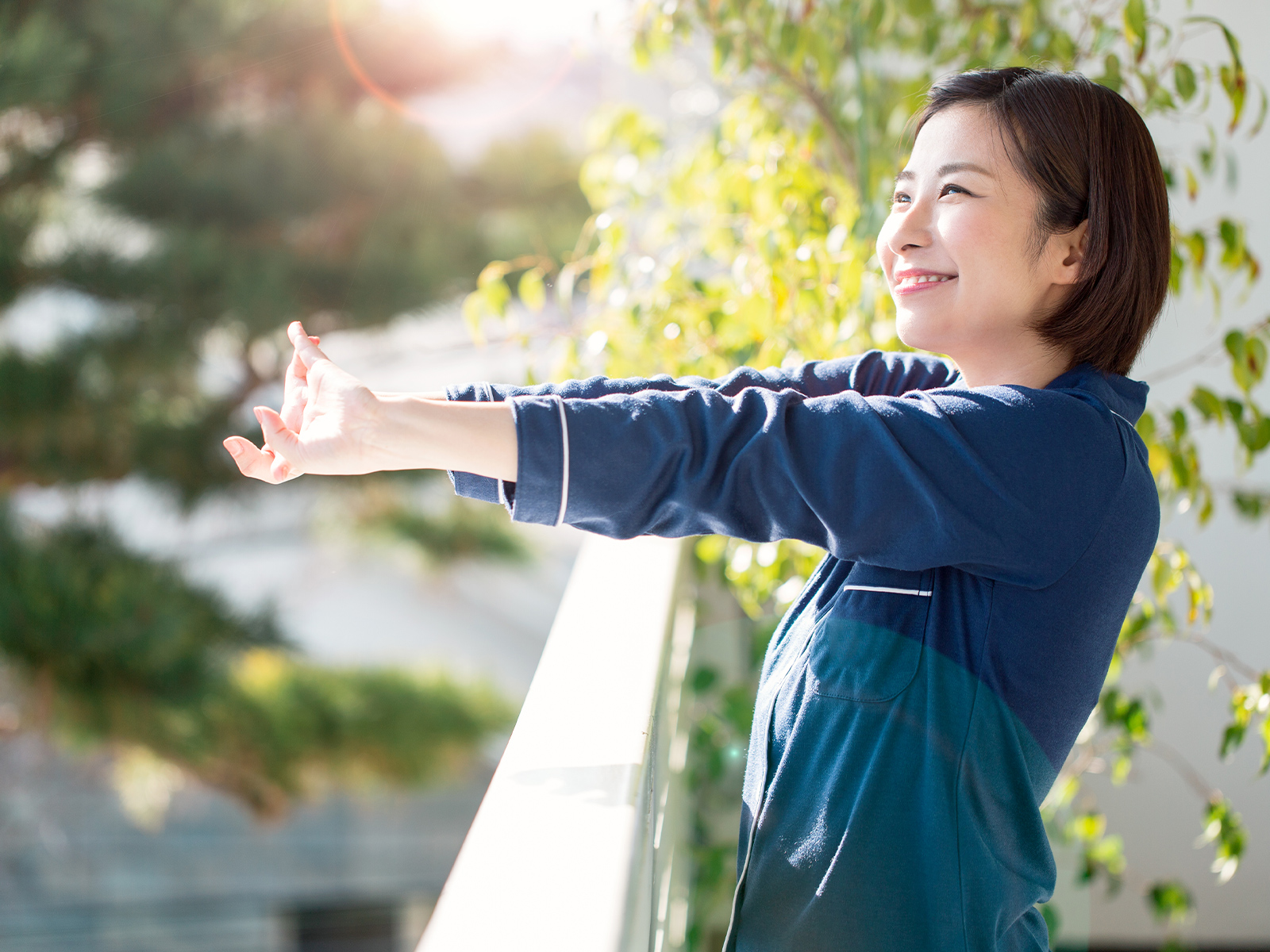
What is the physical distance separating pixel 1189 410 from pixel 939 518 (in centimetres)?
130

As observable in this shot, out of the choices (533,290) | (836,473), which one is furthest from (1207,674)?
(836,473)

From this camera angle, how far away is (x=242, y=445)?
1.89 feet

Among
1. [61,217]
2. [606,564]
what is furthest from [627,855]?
[61,217]

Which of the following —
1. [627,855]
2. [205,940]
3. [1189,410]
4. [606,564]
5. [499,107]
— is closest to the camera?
[627,855]

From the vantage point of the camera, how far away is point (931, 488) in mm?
493

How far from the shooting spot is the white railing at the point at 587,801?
17.5 inches

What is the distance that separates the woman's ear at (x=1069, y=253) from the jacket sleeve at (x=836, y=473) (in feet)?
0.32

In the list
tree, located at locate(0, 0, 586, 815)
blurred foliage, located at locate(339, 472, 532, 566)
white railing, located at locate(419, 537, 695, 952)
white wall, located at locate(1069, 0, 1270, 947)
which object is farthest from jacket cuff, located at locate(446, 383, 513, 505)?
blurred foliage, located at locate(339, 472, 532, 566)

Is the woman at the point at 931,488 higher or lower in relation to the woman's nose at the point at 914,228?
lower

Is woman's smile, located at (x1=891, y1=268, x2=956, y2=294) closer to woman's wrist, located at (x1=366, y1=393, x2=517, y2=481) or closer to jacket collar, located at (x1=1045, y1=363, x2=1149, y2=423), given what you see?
jacket collar, located at (x1=1045, y1=363, x2=1149, y2=423)

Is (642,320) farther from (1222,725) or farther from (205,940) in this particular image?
(205,940)

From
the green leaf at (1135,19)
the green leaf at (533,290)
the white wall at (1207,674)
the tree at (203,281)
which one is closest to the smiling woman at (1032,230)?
the green leaf at (1135,19)

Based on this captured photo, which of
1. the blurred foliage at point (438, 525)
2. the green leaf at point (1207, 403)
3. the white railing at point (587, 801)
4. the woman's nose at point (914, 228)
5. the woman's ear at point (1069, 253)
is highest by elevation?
the blurred foliage at point (438, 525)

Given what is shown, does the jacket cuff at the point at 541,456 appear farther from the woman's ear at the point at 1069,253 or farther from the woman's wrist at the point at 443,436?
the woman's ear at the point at 1069,253
